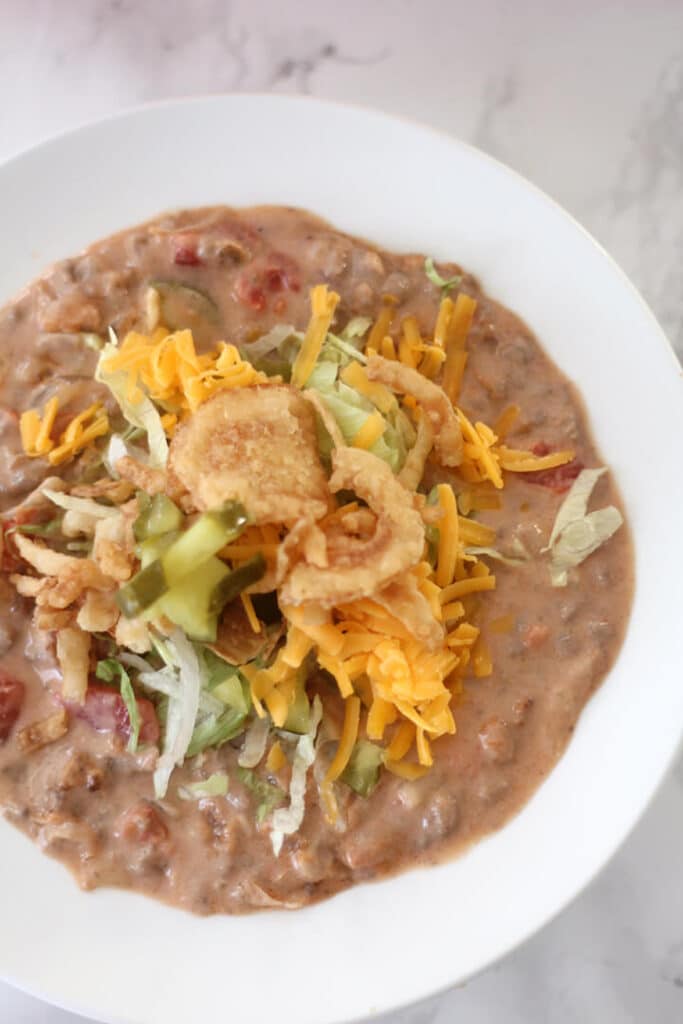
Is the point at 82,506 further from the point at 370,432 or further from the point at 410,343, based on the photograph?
the point at 410,343

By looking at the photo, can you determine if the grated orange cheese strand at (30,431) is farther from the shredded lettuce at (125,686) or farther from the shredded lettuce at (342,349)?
the shredded lettuce at (342,349)

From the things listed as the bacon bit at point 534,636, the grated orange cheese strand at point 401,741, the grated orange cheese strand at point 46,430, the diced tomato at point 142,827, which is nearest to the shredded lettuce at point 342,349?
the grated orange cheese strand at point 46,430

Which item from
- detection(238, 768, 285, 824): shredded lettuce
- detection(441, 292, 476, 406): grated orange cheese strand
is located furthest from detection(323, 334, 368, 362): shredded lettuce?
detection(238, 768, 285, 824): shredded lettuce

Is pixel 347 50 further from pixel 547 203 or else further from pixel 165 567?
pixel 165 567

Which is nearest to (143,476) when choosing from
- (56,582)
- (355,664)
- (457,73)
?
(56,582)

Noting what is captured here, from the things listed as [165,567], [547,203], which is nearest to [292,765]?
[165,567]

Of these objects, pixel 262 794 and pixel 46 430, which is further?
pixel 46 430
